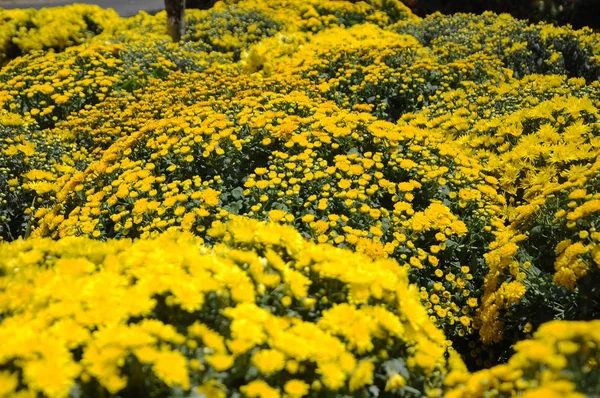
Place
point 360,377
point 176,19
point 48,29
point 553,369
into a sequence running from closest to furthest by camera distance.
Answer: point 553,369
point 360,377
point 176,19
point 48,29

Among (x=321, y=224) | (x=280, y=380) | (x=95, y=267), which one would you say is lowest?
(x=321, y=224)

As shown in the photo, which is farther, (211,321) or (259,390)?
(211,321)

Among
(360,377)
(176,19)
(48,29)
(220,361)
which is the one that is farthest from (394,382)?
(48,29)

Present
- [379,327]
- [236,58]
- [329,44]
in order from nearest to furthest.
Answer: [379,327] → [329,44] → [236,58]

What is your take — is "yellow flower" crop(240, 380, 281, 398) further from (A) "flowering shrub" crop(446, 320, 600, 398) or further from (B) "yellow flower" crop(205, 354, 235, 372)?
(A) "flowering shrub" crop(446, 320, 600, 398)

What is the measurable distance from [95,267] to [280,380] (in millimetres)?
863

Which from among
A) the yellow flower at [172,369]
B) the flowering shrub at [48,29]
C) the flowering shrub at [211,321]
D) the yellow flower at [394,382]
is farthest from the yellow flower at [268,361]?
the flowering shrub at [48,29]

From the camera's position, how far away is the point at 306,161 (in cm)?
364

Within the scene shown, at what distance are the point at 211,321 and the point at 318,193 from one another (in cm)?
196

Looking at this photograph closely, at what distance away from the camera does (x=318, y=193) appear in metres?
3.46

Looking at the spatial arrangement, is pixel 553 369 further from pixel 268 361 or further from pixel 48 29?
pixel 48 29

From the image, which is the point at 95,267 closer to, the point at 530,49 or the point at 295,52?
the point at 295,52

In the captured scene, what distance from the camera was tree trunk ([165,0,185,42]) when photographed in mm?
8594

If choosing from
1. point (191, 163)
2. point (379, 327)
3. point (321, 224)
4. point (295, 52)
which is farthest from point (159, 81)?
point (379, 327)
